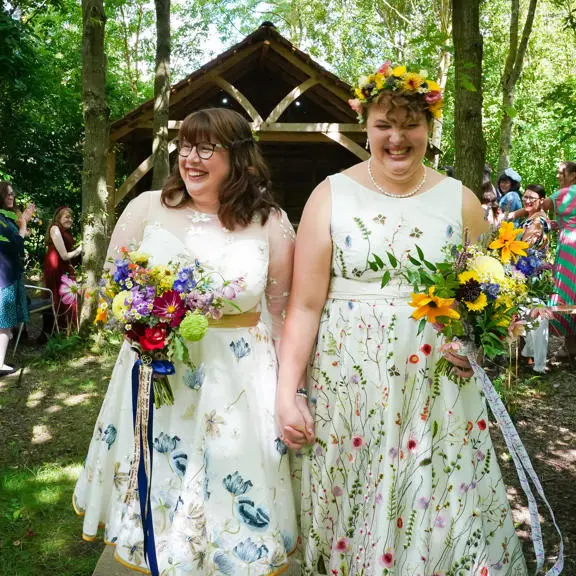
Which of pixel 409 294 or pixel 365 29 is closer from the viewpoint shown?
pixel 409 294

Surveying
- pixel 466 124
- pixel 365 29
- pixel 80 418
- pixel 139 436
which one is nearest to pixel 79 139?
pixel 80 418

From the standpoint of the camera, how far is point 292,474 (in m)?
2.53

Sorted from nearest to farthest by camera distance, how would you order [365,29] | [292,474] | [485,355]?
[485,355] < [292,474] < [365,29]

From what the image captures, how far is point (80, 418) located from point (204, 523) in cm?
361

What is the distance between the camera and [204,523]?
2314mm

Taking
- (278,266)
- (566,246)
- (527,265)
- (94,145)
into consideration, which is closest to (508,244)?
(527,265)

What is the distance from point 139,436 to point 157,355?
0.32 metres

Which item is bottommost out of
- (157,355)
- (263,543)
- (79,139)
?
(263,543)

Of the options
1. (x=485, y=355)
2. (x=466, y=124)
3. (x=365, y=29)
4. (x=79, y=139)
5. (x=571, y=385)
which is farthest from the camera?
(x=365, y=29)

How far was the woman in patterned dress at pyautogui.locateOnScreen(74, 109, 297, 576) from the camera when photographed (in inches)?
90.6

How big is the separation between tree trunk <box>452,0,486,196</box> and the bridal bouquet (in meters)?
2.60

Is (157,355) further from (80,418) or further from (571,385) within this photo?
(571,385)

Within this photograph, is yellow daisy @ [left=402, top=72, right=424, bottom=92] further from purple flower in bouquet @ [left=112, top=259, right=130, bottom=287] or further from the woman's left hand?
purple flower in bouquet @ [left=112, top=259, right=130, bottom=287]

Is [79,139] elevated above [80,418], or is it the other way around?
[79,139]
